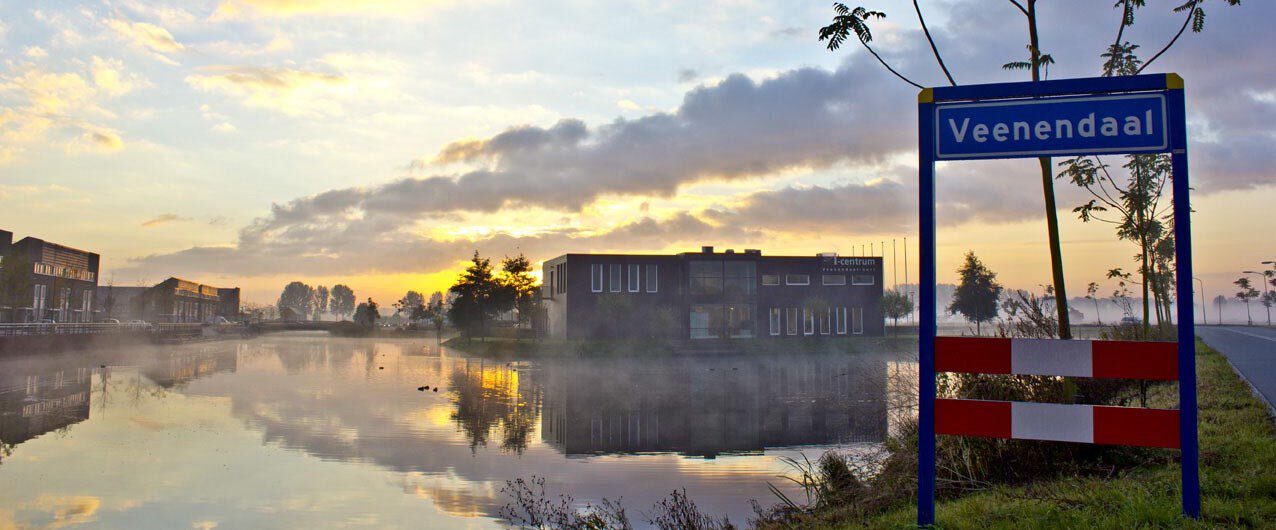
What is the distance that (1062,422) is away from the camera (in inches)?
186

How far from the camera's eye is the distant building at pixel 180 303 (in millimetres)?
98188

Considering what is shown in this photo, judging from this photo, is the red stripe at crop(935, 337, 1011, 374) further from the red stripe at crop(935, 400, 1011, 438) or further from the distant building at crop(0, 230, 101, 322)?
the distant building at crop(0, 230, 101, 322)

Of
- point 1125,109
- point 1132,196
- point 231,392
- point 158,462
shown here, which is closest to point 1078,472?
point 1125,109

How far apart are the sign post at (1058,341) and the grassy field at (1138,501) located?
0.21 m

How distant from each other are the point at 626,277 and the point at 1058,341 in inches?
1942

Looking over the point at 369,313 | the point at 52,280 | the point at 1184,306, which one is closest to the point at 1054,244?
the point at 1184,306

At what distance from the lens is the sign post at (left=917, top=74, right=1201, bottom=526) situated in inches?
182

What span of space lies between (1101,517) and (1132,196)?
8.53 m

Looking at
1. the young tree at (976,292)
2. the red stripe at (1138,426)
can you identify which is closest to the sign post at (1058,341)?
the red stripe at (1138,426)

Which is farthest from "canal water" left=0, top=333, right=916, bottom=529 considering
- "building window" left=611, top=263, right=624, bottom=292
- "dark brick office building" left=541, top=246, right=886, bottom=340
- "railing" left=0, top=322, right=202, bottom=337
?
"building window" left=611, top=263, right=624, bottom=292

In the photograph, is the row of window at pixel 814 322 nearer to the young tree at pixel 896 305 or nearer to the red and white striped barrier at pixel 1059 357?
the young tree at pixel 896 305

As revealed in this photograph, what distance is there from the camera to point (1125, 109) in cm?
484

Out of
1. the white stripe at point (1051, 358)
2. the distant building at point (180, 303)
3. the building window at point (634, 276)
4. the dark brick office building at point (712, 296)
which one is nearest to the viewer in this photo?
the white stripe at point (1051, 358)

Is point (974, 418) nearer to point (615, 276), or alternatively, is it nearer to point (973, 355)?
point (973, 355)
